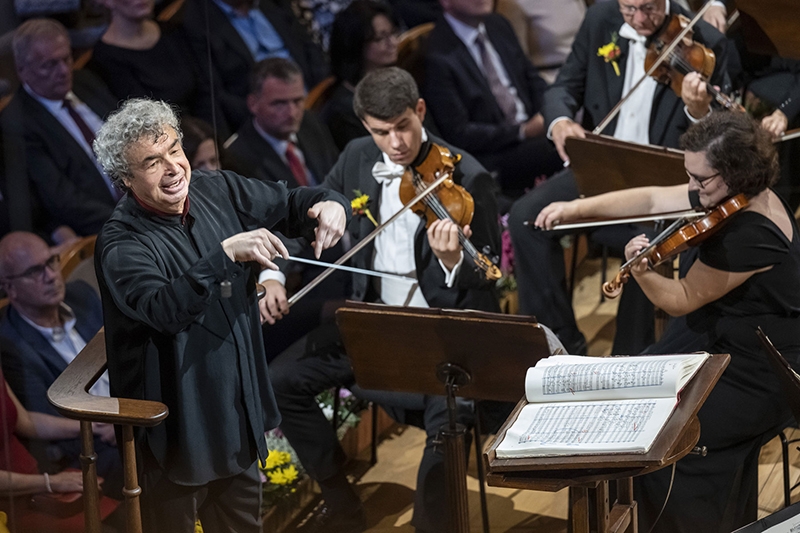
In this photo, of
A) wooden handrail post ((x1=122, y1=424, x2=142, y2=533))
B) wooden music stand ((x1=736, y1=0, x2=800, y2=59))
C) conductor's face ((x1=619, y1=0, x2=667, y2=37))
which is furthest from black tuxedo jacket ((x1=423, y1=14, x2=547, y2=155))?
wooden handrail post ((x1=122, y1=424, x2=142, y2=533))

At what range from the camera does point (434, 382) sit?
2811 millimetres

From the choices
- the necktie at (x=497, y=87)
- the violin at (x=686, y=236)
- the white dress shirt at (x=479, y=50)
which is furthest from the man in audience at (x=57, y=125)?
the necktie at (x=497, y=87)

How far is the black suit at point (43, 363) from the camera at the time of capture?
2.91m

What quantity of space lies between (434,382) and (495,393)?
0.54 ft

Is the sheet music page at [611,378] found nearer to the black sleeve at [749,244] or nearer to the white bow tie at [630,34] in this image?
the black sleeve at [749,244]

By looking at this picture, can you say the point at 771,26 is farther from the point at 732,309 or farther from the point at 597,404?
the point at 597,404

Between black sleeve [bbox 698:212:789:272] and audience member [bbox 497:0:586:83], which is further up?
audience member [bbox 497:0:586:83]

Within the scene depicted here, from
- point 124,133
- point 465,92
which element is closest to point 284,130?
point 124,133

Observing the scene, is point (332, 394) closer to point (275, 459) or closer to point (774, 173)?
point (275, 459)

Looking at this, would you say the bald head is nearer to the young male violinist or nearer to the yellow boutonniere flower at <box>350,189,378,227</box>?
the young male violinist

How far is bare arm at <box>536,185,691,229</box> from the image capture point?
324cm

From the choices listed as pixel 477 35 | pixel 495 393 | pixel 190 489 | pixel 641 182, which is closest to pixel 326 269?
pixel 495 393

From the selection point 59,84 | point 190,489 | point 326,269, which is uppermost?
point 59,84

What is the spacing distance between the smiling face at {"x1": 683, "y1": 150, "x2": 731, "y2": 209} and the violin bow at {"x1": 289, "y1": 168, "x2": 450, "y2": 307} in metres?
0.69
